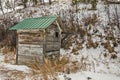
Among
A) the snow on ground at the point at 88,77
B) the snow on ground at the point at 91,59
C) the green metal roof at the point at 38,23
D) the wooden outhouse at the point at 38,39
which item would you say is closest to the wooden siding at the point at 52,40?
the wooden outhouse at the point at 38,39

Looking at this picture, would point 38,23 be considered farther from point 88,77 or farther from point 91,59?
point 88,77

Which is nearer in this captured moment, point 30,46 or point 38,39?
point 38,39

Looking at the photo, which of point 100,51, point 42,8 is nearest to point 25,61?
point 100,51

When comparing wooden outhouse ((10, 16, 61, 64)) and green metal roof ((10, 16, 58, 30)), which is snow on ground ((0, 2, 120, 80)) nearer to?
wooden outhouse ((10, 16, 61, 64))

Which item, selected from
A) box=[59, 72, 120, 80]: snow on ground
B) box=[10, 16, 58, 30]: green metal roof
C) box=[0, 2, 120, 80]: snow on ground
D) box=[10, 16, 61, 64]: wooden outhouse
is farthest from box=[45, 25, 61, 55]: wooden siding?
box=[59, 72, 120, 80]: snow on ground

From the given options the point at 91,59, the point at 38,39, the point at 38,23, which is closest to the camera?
the point at 38,39

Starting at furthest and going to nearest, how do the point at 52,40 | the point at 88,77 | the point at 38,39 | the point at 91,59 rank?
the point at 91,59 → the point at 52,40 → the point at 38,39 → the point at 88,77

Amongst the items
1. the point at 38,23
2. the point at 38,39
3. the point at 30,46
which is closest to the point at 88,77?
the point at 38,39

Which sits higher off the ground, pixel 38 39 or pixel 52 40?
pixel 38 39

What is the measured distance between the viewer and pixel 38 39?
440 inches

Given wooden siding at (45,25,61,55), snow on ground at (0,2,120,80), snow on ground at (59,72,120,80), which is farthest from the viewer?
wooden siding at (45,25,61,55)

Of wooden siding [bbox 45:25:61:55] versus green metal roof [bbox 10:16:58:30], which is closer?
green metal roof [bbox 10:16:58:30]

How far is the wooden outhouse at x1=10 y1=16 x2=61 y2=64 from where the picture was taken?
36.2 ft

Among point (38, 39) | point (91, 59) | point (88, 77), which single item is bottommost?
point (91, 59)
